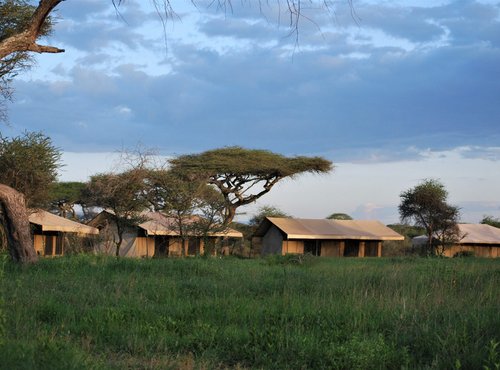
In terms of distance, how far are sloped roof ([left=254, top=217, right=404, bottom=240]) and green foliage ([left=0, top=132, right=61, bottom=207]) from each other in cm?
1798

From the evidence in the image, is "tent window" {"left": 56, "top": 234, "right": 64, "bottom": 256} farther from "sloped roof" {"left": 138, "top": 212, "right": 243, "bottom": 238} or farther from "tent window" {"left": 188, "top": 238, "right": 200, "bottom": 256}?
"tent window" {"left": 188, "top": 238, "right": 200, "bottom": 256}

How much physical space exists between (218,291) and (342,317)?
11.4 feet

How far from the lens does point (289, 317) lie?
8.28 m

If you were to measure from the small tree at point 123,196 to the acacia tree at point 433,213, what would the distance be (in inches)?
884

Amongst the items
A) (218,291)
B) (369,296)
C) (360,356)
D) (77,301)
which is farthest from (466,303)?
(77,301)

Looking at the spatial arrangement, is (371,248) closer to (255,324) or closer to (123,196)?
(123,196)

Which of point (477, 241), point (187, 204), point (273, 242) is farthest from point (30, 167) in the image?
point (477, 241)

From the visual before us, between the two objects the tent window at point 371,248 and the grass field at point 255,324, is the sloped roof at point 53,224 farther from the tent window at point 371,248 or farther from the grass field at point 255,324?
the grass field at point 255,324

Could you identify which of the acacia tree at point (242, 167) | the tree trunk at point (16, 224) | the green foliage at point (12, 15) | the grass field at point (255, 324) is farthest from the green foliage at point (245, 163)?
the grass field at point (255, 324)

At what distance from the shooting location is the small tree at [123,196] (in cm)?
3612

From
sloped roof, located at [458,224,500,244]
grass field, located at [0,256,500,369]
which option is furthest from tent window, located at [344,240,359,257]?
grass field, located at [0,256,500,369]

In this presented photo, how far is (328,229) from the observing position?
154 feet

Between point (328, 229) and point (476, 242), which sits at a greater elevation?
point (328, 229)

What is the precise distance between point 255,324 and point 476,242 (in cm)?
4700
